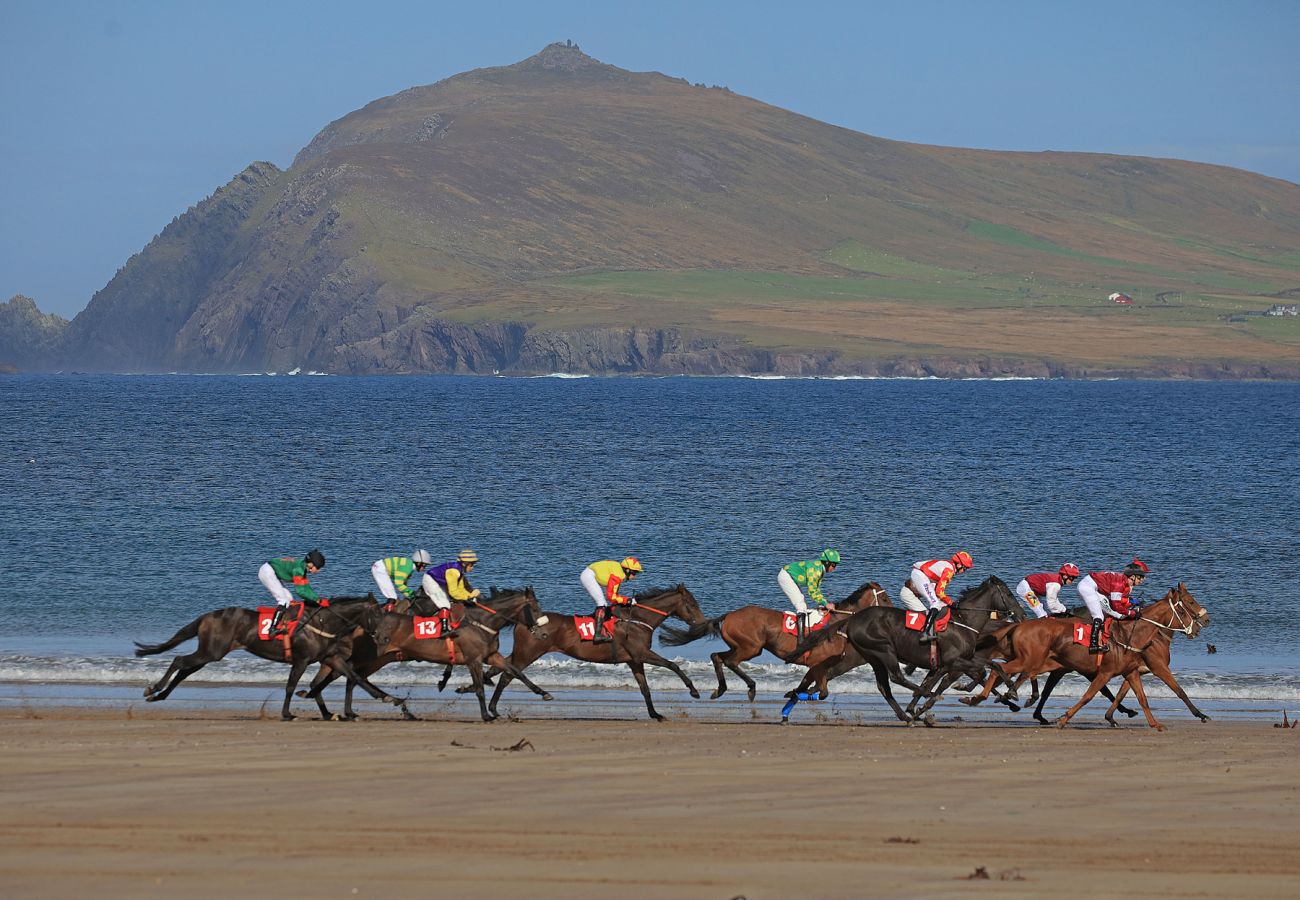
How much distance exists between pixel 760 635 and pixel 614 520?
24791 mm

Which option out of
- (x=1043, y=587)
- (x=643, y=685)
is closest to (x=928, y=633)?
(x=1043, y=587)

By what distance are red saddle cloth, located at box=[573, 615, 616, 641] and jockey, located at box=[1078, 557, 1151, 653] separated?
619 centimetres

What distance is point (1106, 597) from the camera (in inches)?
898

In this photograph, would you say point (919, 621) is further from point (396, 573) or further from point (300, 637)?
point (300, 637)

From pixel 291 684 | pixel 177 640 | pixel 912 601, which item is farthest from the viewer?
pixel 912 601

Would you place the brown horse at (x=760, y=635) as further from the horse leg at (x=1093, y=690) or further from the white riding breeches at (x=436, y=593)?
the white riding breeches at (x=436, y=593)

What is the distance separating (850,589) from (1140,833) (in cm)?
2160

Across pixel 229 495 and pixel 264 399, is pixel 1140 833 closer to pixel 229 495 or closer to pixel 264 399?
pixel 229 495

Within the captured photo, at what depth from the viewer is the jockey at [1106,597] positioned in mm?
21359

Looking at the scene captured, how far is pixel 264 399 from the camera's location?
143 m

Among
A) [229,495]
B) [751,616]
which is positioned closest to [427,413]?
[229,495]

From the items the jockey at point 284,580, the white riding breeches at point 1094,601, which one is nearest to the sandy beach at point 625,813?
the jockey at point 284,580

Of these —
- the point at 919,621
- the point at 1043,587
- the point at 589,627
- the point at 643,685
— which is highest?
the point at 1043,587

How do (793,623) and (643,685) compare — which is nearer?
(643,685)
